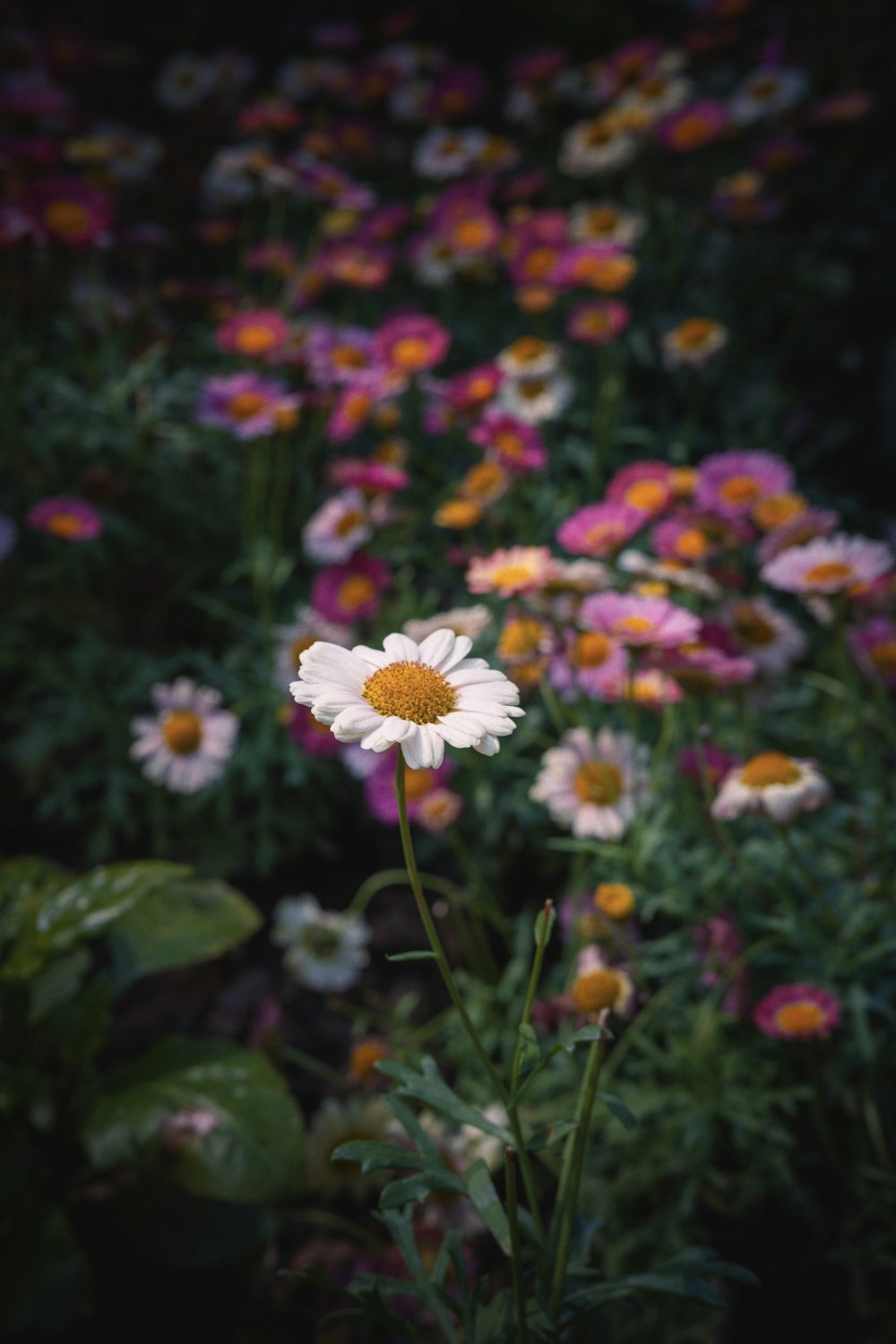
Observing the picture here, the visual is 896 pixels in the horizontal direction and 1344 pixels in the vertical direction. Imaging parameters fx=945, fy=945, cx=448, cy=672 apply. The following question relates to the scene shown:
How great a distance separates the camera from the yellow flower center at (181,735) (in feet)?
4.80

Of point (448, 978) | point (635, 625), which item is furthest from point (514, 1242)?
point (635, 625)

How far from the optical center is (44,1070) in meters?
1.20

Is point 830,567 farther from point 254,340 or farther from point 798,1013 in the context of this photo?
point 254,340

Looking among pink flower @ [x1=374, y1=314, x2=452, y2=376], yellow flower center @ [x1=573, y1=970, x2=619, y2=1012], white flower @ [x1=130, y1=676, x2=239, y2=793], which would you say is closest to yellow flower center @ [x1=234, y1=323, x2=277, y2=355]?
pink flower @ [x1=374, y1=314, x2=452, y2=376]

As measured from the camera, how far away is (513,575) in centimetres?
109

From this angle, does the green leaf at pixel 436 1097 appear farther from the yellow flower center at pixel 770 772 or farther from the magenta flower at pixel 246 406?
the magenta flower at pixel 246 406

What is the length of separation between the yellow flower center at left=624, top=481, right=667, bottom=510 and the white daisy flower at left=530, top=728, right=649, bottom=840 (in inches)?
13.3

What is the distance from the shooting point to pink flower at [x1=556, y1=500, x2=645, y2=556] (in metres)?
1.20

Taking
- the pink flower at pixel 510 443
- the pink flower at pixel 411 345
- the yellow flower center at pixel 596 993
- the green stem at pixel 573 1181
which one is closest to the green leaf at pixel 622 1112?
the green stem at pixel 573 1181

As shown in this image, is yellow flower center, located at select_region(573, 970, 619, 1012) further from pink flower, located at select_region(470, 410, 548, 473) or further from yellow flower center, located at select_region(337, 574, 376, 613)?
pink flower, located at select_region(470, 410, 548, 473)

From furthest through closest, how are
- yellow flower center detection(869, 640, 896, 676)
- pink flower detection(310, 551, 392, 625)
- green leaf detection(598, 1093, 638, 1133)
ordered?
pink flower detection(310, 551, 392, 625) → yellow flower center detection(869, 640, 896, 676) → green leaf detection(598, 1093, 638, 1133)

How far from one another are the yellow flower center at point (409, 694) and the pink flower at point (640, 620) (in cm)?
37

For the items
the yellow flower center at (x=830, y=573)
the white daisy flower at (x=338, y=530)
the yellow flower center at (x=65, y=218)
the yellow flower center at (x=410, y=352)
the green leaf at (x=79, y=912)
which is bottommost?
the green leaf at (x=79, y=912)

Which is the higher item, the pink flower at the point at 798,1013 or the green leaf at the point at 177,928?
the pink flower at the point at 798,1013
